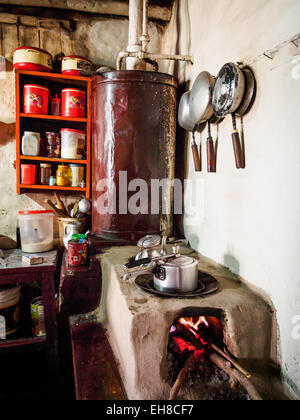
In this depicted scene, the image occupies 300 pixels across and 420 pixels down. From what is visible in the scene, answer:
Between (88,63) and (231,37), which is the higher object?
(88,63)

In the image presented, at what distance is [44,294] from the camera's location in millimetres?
2609

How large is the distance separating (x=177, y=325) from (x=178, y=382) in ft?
1.33

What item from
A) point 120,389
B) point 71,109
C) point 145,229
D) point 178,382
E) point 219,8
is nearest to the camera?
point 178,382

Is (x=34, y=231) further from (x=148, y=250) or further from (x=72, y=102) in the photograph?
(x=148, y=250)

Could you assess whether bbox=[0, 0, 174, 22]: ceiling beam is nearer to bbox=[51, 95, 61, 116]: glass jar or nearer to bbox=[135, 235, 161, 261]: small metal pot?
bbox=[51, 95, 61, 116]: glass jar

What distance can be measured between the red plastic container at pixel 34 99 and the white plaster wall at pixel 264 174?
1.82 meters

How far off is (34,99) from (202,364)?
116 inches

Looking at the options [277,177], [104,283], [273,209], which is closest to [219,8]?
[277,177]

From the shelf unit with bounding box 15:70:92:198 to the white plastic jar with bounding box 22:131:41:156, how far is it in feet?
0.16

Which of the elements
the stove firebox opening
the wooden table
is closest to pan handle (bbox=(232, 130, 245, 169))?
the stove firebox opening

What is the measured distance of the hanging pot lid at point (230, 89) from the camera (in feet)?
5.65

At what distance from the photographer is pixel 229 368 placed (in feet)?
4.70

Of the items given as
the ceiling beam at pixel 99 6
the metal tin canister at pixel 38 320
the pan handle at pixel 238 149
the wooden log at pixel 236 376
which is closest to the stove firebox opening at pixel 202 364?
A: the wooden log at pixel 236 376

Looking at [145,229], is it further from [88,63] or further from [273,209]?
[88,63]
